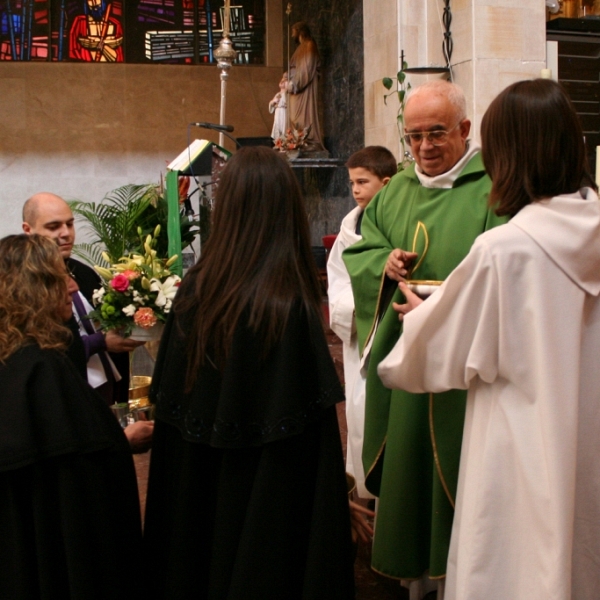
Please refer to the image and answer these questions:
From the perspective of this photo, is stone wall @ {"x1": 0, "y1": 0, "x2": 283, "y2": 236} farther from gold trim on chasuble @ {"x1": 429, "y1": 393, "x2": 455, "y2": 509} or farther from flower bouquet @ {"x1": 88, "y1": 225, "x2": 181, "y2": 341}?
gold trim on chasuble @ {"x1": 429, "y1": 393, "x2": 455, "y2": 509}

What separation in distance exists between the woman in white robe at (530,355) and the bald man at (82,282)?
155 centimetres

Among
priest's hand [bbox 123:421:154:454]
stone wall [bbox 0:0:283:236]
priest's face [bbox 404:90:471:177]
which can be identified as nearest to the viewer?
priest's hand [bbox 123:421:154:454]

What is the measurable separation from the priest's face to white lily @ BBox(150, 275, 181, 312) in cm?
104

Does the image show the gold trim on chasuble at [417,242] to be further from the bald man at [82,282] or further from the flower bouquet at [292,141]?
the flower bouquet at [292,141]

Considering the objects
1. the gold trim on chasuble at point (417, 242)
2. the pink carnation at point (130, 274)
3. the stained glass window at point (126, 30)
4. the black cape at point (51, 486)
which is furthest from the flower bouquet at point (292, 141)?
the black cape at point (51, 486)

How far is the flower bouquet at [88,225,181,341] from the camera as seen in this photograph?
2.76 meters

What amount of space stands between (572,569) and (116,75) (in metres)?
9.56

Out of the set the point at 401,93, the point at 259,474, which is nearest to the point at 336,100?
the point at 401,93

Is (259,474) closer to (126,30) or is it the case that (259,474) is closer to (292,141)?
(292,141)

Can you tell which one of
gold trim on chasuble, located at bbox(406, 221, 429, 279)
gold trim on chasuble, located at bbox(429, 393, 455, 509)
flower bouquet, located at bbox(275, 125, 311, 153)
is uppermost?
flower bouquet, located at bbox(275, 125, 311, 153)

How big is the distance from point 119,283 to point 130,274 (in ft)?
0.21

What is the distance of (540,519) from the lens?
206 cm

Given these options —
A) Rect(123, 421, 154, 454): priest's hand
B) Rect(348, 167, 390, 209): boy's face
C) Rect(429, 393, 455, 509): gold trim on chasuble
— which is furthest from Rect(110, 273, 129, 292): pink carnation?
Rect(348, 167, 390, 209): boy's face

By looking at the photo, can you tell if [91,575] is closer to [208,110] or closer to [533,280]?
[533,280]
